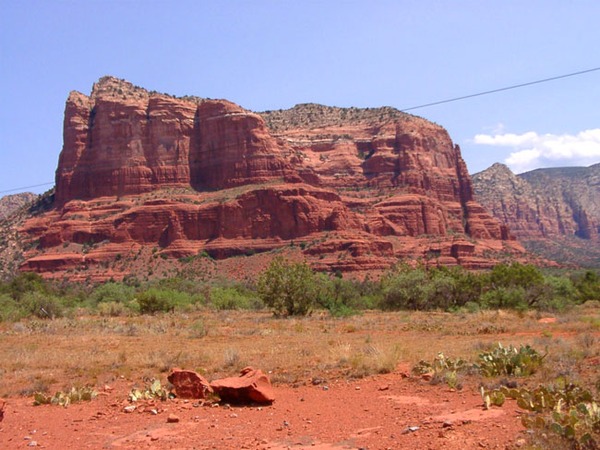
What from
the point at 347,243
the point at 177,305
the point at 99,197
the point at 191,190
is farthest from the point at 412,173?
the point at 177,305

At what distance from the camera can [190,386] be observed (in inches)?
458

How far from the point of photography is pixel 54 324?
30547mm

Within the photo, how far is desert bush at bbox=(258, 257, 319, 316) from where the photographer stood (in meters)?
37.1

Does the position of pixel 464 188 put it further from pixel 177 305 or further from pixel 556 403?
pixel 556 403

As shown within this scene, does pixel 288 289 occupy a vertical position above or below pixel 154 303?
above

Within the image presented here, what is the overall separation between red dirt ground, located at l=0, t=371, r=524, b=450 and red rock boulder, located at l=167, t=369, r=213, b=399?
0.35 m

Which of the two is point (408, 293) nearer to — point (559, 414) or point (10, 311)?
point (10, 311)

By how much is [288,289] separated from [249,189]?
68824mm

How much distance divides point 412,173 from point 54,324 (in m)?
99.0

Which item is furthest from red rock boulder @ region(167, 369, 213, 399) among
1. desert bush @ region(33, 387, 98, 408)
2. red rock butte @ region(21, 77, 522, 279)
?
red rock butte @ region(21, 77, 522, 279)

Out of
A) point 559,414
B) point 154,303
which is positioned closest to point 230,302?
point 154,303

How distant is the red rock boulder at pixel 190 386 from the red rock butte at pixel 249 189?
75102 mm

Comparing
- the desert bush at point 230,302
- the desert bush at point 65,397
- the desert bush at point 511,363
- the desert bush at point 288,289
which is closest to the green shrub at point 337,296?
the desert bush at point 288,289

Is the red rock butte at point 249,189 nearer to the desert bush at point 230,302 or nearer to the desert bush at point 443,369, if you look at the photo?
the desert bush at point 230,302
